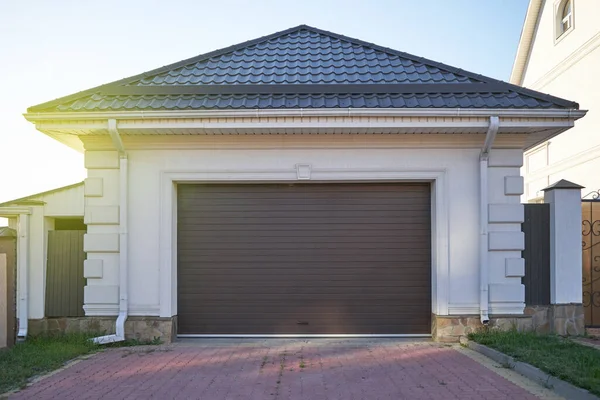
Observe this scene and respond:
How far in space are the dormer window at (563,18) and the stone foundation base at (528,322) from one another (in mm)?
12564

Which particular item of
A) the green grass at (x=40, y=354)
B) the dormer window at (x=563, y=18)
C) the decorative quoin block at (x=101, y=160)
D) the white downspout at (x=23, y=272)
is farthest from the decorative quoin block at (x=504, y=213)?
the dormer window at (x=563, y=18)

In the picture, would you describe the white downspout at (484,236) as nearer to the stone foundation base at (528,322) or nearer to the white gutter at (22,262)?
the stone foundation base at (528,322)

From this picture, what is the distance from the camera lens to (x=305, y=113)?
25.7 ft

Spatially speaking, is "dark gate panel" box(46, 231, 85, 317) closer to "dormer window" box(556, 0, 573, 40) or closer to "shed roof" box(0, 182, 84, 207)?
"shed roof" box(0, 182, 84, 207)

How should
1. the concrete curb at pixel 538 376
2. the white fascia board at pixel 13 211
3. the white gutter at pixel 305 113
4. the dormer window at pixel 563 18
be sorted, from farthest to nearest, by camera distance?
1. the dormer window at pixel 563 18
2. the white fascia board at pixel 13 211
3. the white gutter at pixel 305 113
4. the concrete curb at pixel 538 376

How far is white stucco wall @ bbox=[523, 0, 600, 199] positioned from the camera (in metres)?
15.7

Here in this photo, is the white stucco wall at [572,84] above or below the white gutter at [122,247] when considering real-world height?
above

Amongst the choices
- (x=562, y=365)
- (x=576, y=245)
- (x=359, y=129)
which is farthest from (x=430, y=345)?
(x=359, y=129)

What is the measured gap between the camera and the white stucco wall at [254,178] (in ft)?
27.7

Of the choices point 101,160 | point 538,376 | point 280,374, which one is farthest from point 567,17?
point 280,374

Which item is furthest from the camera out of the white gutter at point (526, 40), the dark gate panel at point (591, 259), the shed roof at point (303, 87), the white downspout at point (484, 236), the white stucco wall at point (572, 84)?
the white gutter at point (526, 40)

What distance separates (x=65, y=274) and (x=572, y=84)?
52.3ft

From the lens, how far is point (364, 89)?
27.5 feet

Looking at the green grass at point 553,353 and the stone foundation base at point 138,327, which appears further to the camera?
the stone foundation base at point 138,327
